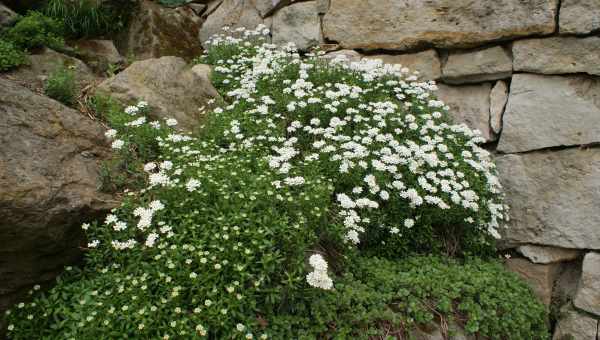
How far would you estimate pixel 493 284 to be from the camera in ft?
14.5

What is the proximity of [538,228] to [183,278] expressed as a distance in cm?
431

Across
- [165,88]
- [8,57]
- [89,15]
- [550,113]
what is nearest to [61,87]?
[8,57]

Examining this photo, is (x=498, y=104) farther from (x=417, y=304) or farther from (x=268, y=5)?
(x=268, y=5)

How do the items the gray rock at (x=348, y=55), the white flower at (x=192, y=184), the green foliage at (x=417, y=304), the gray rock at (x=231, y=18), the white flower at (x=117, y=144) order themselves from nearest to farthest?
1. the green foliage at (x=417, y=304)
2. the white flower at (x=192, y=184)
3. the white flower at (x=117, y=144)
4. the gray rock at (x=348, y=55)
5. the gray rock at (x=231, y=18)

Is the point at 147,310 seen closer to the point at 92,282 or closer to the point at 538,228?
the point at 92,282

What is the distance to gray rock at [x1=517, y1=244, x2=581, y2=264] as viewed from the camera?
536 cm

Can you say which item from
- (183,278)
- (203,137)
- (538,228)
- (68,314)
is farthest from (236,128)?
(538,228)

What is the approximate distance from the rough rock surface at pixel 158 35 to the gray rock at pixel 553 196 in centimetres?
536

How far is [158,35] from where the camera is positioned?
7391 millimetres

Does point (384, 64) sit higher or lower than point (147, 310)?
higher

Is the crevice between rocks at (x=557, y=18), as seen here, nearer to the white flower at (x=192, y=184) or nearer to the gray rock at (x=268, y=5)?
the gray rock at (x=268, y=5)

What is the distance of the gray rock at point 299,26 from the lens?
7.13 metres

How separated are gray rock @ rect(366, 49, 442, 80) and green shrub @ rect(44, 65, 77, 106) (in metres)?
4.15

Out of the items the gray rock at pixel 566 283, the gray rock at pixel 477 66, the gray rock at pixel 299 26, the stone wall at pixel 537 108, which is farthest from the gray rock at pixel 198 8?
the gray rock at pixel 566 283
